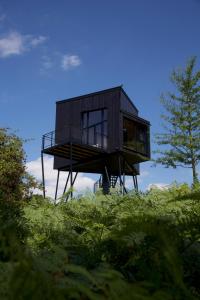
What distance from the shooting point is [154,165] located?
28.4 m

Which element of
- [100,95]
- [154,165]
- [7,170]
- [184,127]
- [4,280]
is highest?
[100,95]

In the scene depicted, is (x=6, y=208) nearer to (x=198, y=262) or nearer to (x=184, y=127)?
(x=198, y=262)

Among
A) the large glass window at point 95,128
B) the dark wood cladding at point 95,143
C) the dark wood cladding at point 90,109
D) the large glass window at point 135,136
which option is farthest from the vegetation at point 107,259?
the large glass window at point 135,136

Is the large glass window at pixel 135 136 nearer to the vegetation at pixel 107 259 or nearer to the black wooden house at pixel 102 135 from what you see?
the black wooden house at pixel 102 135

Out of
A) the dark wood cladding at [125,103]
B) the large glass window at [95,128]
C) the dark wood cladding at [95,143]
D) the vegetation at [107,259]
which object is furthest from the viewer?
the dark wood cladding at [125,103]

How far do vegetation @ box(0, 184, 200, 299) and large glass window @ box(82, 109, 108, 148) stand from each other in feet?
76.1

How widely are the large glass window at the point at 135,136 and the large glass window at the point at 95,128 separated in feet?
5.47

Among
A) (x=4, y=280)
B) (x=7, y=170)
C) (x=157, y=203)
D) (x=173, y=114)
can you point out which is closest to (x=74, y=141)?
(x=173, y=114)

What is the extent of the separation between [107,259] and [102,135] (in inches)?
1022

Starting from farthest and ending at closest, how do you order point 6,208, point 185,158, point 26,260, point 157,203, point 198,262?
point 185,158
point 157,203
point 6,208
point 198,262
point 26,260

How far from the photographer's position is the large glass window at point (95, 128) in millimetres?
28062

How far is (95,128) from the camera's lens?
94.2 feet

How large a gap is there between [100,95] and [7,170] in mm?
16327

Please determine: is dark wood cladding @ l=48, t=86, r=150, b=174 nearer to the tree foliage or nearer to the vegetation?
the tree foliage
